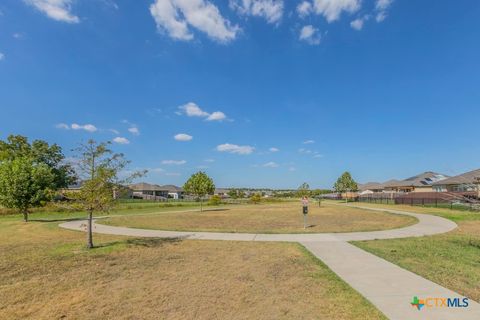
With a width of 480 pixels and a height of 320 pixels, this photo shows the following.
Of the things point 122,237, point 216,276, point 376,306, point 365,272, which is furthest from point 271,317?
point 122,237

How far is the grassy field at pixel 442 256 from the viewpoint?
6.48 m

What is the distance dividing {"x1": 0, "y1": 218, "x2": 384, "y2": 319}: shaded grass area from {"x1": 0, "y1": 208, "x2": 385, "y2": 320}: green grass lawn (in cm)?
2

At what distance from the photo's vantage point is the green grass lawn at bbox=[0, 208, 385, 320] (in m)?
5.10

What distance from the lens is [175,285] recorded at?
652 centimetres

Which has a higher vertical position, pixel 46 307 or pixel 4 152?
pixel 4 152

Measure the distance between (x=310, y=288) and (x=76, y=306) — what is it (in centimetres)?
451

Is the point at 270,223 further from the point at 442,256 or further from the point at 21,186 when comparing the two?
the point at 21,186

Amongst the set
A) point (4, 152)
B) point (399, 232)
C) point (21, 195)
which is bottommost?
point (399, 232)

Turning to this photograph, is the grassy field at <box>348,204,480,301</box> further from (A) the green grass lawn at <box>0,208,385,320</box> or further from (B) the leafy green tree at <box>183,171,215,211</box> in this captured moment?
(B) the leafy green tree at <box>183,171,215,211</box>

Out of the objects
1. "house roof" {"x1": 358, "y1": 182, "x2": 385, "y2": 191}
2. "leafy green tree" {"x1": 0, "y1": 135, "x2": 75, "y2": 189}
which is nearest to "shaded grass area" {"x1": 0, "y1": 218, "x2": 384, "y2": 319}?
"leafy green tree" {"x1": 0, "y1": 135, "x2": 75, "y2": 189}

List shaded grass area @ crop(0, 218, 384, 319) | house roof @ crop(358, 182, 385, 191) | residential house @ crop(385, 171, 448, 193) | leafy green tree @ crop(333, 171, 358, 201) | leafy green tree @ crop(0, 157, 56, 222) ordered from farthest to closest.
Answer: house roof @ crop(358, 182, 385, 191), leafy green tree @ crop(333, 171, 358, 201), residential house @ crop(385, 171, 448, 193), leafy green tree @ crop(0, 157, 56, 222), shaded grass area @ crop(0, 218, 384, 319)

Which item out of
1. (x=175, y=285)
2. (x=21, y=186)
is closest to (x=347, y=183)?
(x=21, y=186)

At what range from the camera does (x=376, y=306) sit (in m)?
5.10

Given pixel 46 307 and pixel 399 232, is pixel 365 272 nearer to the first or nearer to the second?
pixel 46 307
